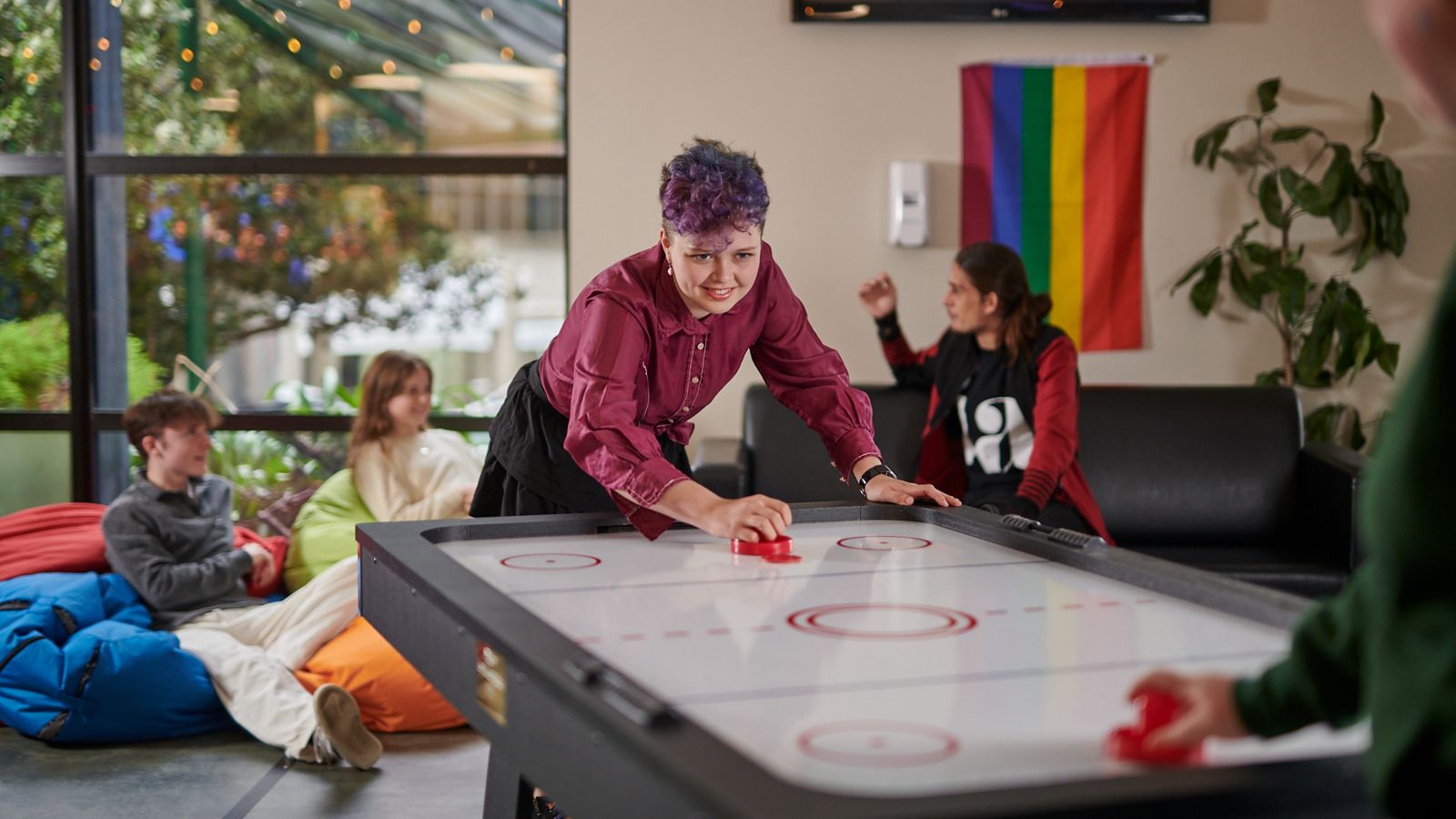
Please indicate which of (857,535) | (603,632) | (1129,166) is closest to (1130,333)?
(1129,166)

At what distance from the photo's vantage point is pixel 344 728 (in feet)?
10.3

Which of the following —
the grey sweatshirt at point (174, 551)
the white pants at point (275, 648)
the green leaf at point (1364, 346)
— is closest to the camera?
the white pants at point (275, 648)

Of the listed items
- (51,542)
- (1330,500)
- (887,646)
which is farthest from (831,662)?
(51,542)

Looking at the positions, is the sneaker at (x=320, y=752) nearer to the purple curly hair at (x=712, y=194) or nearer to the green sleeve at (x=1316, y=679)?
the purple curly hair at (x=712, y=194)

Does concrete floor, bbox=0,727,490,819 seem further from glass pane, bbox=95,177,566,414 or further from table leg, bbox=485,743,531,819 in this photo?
glass pane, bbox=95,177,566,414

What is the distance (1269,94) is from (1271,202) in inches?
13.3

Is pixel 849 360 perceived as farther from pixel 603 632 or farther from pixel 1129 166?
pixel 603 632

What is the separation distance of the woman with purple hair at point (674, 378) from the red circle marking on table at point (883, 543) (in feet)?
0.49

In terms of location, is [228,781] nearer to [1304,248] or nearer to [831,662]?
[831,662]

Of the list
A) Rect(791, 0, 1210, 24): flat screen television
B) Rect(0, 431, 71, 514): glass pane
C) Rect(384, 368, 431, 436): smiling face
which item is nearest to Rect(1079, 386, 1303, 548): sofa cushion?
Rect(791, 0, 1210, 24): flat screen television

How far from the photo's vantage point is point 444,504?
384 cm

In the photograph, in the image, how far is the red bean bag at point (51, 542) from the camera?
3.75 m

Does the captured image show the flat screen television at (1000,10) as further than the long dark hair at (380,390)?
Yes

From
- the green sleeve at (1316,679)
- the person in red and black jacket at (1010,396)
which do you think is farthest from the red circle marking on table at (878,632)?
the person in red and black jacket at (1010,396)
